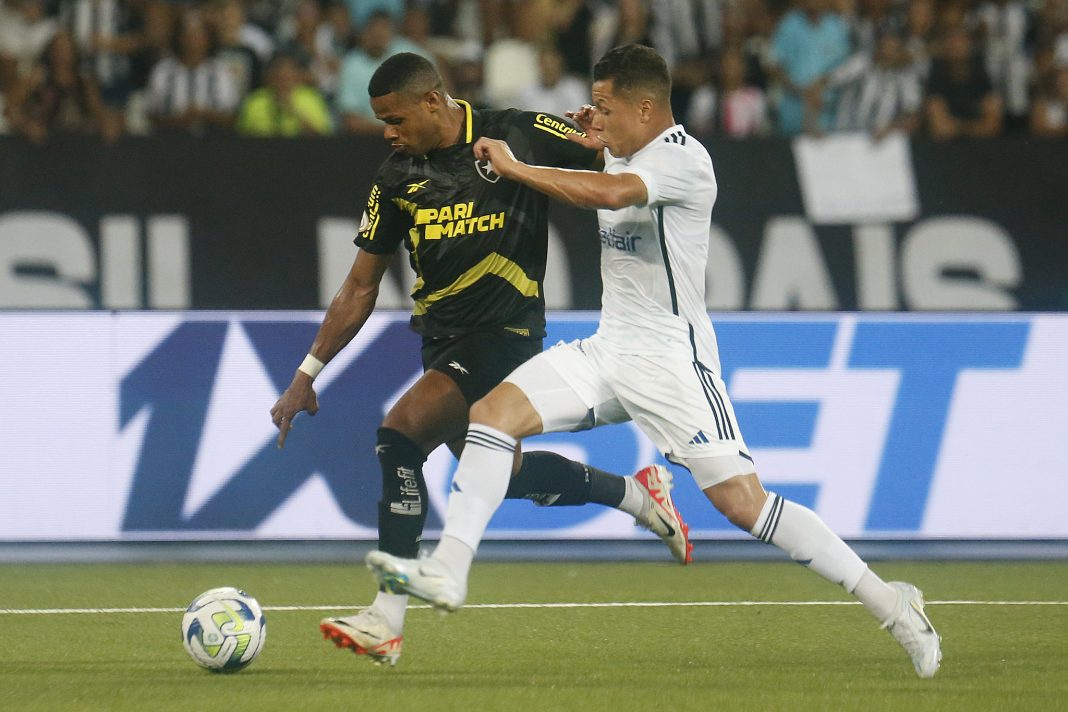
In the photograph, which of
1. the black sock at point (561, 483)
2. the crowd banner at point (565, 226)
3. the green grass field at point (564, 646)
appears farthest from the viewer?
the crowd banner at point (565, 226)

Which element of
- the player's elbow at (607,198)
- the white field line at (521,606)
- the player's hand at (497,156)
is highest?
the player's hand at (497,156)

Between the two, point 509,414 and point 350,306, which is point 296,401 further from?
point 509,414

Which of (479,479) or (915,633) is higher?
(479,479)

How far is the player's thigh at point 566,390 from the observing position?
545 centimetres

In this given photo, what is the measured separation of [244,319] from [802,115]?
16.3 ft

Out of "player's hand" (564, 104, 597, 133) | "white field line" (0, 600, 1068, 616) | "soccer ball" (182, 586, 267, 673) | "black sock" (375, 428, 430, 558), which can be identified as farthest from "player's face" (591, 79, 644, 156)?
"white field line" (0, 600, 1068, 616)

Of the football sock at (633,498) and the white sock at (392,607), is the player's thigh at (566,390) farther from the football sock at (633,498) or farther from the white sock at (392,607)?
the football sock at (633,498)

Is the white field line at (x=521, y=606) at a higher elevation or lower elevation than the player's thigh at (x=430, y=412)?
lower

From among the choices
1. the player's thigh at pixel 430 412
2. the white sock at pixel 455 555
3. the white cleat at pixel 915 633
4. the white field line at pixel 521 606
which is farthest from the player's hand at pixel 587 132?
the white field line at pixel 521 606

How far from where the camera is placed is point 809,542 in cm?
538

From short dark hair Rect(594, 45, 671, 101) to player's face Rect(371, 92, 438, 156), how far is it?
0.69m

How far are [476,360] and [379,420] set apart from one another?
3.35 metres

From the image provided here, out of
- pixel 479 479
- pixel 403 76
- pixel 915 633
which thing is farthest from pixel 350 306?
pixel 915 633

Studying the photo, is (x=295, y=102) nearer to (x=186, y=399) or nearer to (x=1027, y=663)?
(x=186, y=399)
